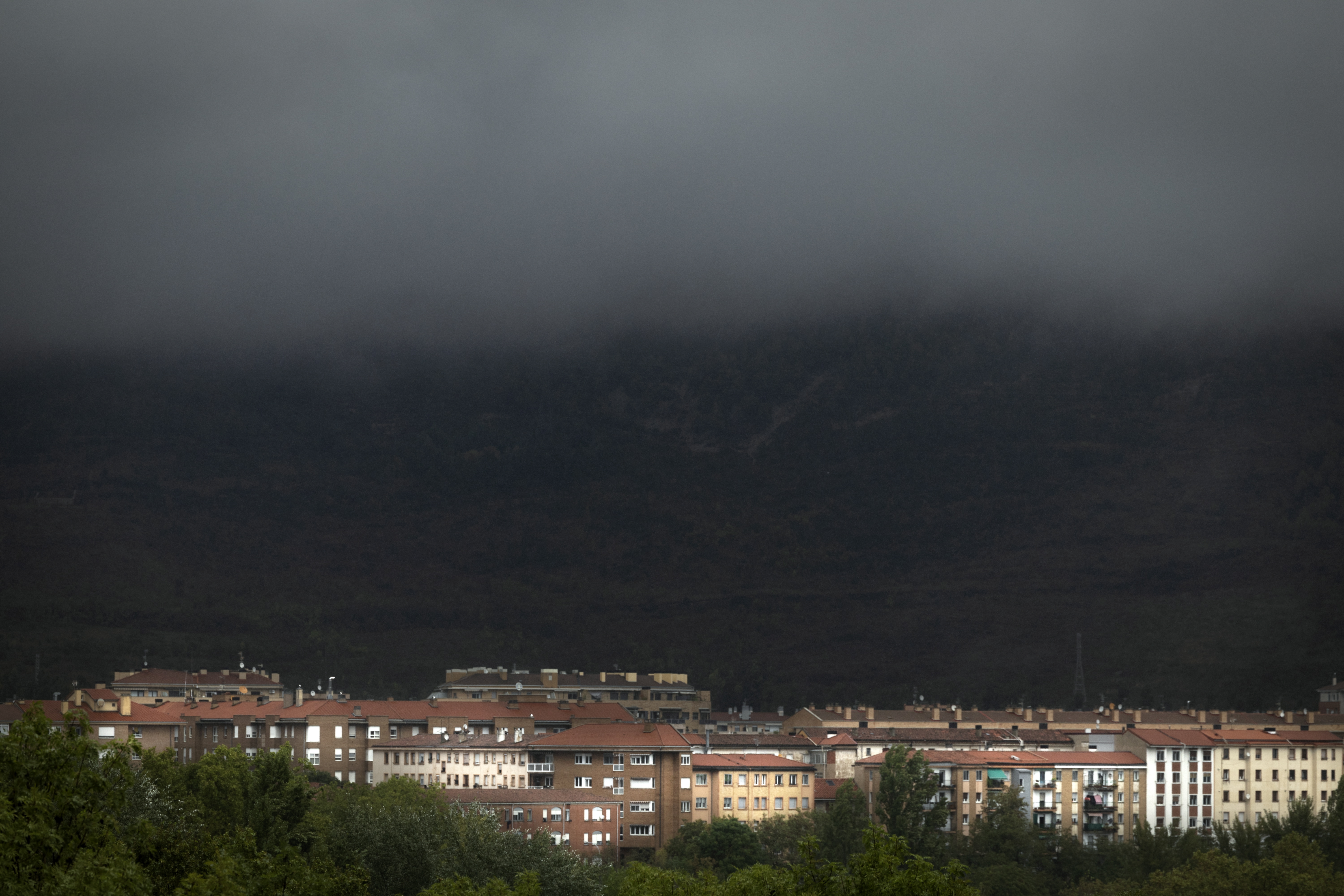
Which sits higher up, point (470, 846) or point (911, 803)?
point (470, 846)

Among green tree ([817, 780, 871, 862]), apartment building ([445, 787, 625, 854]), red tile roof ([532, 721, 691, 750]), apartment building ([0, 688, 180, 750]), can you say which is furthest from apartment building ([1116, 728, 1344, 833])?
apartment building ([0, 688, 180, 750])

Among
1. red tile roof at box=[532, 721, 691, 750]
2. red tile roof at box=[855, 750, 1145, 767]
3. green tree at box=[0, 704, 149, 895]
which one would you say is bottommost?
red tile roof at box=[855, 750, 1145, 767]

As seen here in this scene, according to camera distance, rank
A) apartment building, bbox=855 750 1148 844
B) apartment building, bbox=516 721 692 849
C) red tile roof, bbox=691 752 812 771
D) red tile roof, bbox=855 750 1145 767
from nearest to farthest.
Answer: apartment building, bbox=516 721 692 849, red tile roof, bbox=691 752 812 771, apartment building, bbox=855 750 1148 844, red tile roof, bbox=855 750 1145 767

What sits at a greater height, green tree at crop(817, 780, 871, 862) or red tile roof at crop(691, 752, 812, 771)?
red tile roof at crop(691, 752, 812, 771)

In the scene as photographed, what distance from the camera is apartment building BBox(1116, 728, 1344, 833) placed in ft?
492

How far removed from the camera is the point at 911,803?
12538cm

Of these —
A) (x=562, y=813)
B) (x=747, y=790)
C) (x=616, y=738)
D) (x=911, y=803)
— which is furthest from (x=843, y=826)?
(x=616, y=738)

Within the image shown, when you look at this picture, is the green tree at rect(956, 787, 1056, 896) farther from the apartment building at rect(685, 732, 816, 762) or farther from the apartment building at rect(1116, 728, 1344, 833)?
the apartment building at rect(685, 732, 816, 762)

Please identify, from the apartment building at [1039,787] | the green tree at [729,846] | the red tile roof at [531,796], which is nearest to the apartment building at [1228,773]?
the apartment building at [1039,787]

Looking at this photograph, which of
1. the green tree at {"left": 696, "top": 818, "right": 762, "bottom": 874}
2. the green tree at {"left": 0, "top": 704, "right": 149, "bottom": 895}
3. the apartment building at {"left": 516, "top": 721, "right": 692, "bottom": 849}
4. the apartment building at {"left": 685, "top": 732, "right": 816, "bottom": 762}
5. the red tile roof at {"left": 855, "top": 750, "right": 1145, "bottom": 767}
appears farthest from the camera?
the apartment building at {"left": 685, "top": 732, "right": 816, "bottom": 762}

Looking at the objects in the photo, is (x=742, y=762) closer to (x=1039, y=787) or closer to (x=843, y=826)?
(x=1039, y=787)

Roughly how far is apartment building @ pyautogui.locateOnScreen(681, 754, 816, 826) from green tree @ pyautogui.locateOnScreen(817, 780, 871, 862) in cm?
1392

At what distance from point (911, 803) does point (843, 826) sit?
1113cm

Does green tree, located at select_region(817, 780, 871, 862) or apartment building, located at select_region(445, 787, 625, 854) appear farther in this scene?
apartment building, located at select_region(445, 787, 625, 854)
